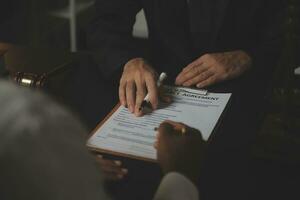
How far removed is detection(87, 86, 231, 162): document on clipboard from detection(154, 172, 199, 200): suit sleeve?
10cm

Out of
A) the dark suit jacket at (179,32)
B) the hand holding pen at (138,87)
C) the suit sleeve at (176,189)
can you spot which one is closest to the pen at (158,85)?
the hand holding pen at (138,87)

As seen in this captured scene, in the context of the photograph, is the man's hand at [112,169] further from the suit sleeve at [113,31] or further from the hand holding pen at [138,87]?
the suit sleeve at [113,31]

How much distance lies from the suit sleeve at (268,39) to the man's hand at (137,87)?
330 mm

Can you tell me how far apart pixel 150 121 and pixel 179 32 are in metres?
0.55

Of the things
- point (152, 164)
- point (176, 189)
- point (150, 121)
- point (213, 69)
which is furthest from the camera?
point (213, 69)

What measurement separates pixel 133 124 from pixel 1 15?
2119 millimetres

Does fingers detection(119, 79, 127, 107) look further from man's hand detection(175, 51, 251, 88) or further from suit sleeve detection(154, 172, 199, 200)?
suit sleeve detection(154, 172, 199, 200)

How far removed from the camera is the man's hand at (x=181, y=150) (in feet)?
2.79

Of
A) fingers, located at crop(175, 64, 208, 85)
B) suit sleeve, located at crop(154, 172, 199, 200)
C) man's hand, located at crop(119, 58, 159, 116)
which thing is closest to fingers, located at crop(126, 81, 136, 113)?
man's hand, located at crop(119, 58, 159, 116)

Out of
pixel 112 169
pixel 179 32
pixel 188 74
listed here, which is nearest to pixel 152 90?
pixel 188 74

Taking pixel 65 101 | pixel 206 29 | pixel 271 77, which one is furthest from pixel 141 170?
pixel 206 29

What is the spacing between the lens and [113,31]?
1.39 meters

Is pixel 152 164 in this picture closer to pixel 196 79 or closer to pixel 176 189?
pixel 176 189

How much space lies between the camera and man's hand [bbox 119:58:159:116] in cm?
107
